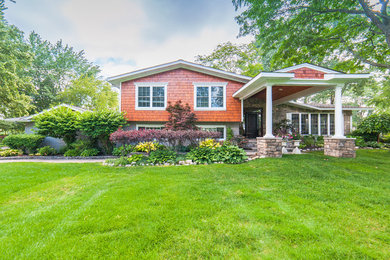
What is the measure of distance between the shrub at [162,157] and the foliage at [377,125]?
537 inches

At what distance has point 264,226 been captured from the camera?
2.17 meters

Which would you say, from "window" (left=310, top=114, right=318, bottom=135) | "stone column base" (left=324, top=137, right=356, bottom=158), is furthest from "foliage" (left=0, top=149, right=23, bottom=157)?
"window" (left=310, top=114, right=318, bottom=135)

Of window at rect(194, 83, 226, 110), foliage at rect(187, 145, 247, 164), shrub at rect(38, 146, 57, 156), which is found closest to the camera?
foliage at rect(187, 145, 247, 164)

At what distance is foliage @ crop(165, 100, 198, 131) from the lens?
891 cm

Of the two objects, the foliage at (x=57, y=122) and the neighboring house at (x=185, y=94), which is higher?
the neighboring house at (x=185, y=94)

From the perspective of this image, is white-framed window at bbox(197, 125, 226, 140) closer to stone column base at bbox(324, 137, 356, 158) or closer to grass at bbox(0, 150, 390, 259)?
stone column base at bbox(324, 137, 356, 158)

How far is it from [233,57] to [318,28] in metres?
12.8

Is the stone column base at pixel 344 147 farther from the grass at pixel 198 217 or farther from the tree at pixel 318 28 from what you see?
the tree at pixel 318 28

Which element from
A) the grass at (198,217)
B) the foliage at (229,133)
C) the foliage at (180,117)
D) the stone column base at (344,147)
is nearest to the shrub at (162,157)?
the grass at (198,217)

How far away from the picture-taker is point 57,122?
838 cm

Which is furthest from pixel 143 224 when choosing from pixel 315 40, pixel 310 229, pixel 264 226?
pixel 315 40

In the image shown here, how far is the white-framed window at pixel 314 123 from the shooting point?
12.8m

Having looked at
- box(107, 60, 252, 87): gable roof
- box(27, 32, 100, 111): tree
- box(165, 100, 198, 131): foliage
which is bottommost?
box(165, 100, 198, 131): foliage

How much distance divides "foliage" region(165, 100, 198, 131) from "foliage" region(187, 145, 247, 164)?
7.52 feet
